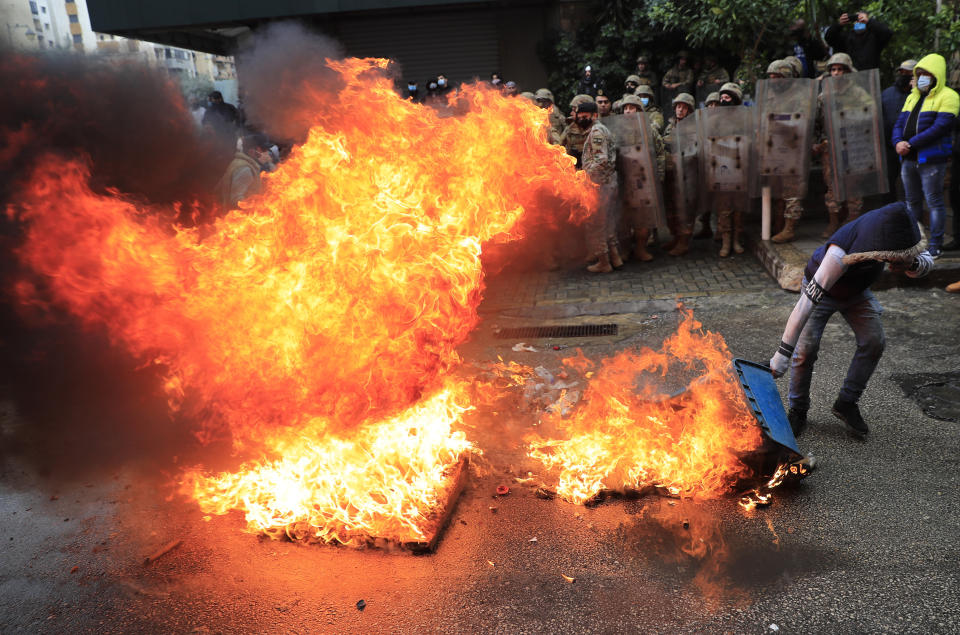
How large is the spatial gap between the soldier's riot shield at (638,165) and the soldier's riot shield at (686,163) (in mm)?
406

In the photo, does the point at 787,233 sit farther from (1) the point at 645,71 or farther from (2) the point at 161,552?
(2) the point at 161,552

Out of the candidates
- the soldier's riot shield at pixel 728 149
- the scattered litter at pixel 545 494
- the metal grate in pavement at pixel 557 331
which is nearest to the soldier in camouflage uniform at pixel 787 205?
the soldier's riot shield at pixel 728 149

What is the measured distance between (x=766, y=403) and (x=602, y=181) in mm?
5473

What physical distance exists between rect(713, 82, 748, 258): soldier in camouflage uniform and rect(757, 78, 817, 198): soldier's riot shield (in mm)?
400

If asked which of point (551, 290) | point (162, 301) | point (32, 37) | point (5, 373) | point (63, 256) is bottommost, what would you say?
point (551, 290)

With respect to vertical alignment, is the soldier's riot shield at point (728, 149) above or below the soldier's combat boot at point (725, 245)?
above

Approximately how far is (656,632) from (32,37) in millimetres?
5715

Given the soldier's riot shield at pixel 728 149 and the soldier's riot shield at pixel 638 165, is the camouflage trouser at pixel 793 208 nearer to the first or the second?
the soldier's riot shield at pixel 728 149

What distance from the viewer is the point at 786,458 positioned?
166 inches

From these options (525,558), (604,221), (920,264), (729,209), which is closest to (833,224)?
(729,209)

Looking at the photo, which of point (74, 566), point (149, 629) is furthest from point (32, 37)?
point (149, 629)

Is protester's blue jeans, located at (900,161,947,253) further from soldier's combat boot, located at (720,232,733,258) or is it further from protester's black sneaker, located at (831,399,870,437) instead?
protester's black sneaker, located at (831,399,870,437)

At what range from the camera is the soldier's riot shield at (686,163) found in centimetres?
988

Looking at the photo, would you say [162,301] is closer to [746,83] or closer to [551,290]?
[551,290]
